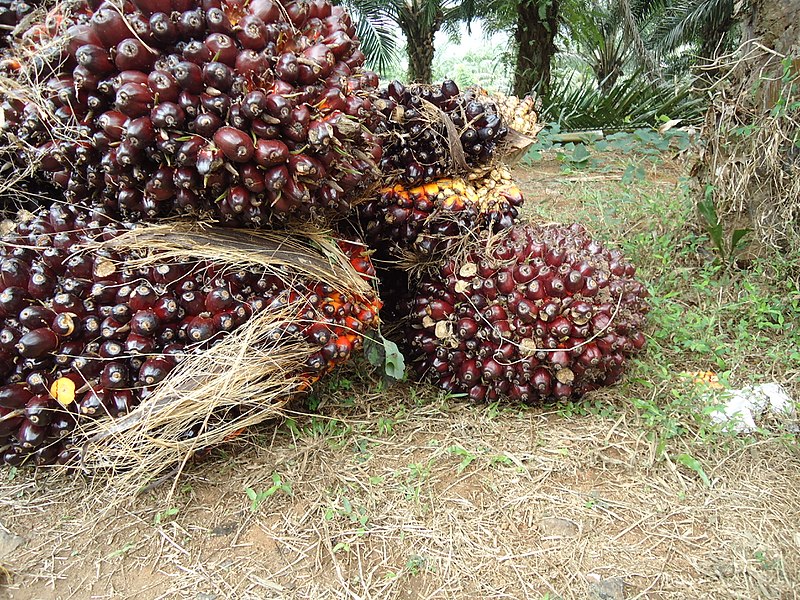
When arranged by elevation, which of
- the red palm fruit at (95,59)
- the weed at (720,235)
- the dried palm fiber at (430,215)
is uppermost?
the red palm fruit at (95,59)

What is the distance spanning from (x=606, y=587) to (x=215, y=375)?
3.86 ft

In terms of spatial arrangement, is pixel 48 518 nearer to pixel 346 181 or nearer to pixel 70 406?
pixel 70 406

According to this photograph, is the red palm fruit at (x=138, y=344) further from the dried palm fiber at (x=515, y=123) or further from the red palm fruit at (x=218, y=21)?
the dried palm fiber at (x=515, y=123)

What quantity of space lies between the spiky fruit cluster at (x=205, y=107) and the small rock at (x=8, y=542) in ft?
3.19

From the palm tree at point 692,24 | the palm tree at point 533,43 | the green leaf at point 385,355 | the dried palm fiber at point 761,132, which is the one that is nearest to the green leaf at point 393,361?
the green leaf at point 385,355

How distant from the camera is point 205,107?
5.18 ft

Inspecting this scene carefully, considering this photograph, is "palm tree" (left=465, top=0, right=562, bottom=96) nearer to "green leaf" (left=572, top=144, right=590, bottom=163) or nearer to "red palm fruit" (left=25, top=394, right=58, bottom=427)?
"green leaf" (left=572, top=144, right=590, bottom=163)

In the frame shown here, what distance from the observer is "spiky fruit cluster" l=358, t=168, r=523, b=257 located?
220 centimetres

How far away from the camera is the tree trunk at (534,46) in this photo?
25.0ft

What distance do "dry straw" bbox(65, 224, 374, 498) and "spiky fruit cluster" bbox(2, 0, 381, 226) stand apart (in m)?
0.11

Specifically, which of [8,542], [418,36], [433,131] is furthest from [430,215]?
[418,36]

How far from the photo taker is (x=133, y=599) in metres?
1.43

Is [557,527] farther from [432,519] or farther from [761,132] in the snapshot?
[761,132]

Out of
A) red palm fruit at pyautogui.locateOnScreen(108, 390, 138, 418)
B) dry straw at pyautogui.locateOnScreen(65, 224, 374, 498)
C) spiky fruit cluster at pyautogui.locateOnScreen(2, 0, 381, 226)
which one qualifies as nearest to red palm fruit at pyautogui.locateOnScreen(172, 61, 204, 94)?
spiky fruit cluster at pyautogui.locateOnScreen(2, 0, 381, 226)
